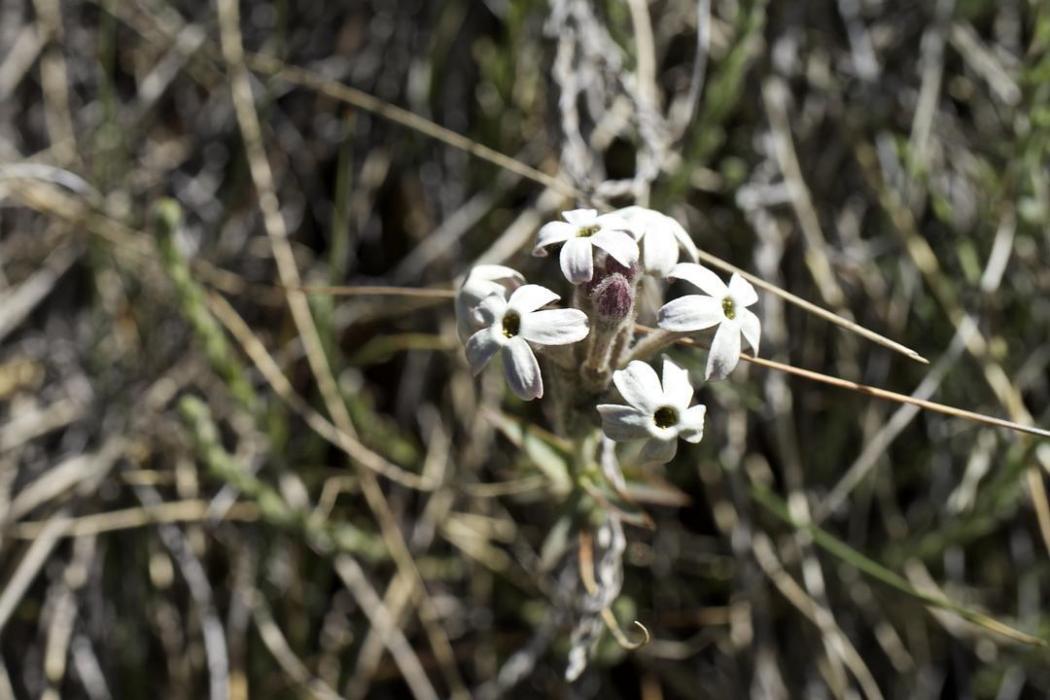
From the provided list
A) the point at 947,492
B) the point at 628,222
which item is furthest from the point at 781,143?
the point at 628,222

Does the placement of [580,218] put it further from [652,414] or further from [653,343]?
[652,414]

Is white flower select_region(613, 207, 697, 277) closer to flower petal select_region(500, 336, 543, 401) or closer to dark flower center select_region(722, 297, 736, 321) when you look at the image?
dark flower center select_region(722, 297, 736, 321)

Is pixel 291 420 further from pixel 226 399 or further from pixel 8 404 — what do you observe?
pixel 8 404

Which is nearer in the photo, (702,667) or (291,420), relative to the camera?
(702,667)

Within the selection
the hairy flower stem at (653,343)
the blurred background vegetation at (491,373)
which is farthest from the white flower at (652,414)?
the blurred background vegetation at (491,373)

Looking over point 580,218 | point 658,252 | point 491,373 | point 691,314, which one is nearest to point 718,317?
point 691,314

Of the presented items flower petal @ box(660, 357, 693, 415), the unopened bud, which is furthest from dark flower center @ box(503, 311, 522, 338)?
flower petal @ box(660, 357, 693, 415)
